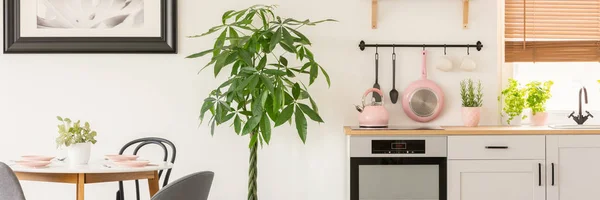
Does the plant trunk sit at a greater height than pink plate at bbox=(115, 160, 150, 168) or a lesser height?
lesser

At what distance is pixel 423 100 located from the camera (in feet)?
13.4

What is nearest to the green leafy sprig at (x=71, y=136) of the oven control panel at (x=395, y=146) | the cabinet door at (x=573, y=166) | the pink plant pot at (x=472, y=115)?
the oven control panel at (x=395, y=146)

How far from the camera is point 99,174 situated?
2.95 metres

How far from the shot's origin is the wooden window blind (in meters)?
4.33

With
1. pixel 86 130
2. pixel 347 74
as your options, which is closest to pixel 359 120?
pixel 347 74

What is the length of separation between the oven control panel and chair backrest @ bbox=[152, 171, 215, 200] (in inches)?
52.5

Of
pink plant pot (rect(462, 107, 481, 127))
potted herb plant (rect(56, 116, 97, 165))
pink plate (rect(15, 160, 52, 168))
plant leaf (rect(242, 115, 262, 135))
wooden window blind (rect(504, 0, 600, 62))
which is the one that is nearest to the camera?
pink plate (rect(15, 160, 52, 168))

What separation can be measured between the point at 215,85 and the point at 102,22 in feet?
2.43

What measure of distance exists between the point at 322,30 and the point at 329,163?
0.78m

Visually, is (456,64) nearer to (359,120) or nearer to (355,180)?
(359,120)

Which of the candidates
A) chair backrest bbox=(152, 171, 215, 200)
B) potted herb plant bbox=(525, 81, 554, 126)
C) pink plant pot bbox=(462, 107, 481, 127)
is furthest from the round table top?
potted herb plant bbox=(525, 81, 554, 126)

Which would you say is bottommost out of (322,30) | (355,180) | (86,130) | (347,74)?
(355,180)

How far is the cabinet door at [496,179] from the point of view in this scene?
12.2 feet

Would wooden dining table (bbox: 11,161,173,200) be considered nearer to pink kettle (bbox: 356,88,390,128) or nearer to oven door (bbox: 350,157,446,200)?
oven door (bbox: 350,157,446,200)
